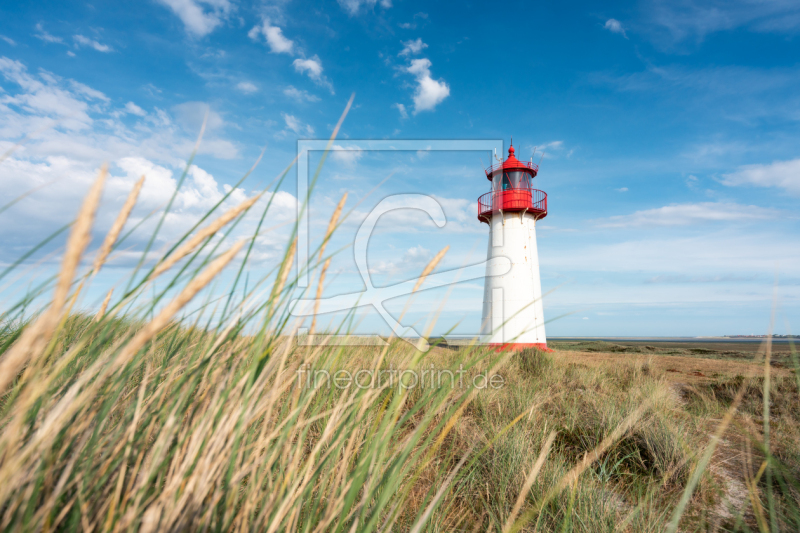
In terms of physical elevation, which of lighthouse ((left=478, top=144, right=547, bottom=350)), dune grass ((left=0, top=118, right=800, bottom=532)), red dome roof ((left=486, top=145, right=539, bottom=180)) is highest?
red dome roof ((left=486, top=145, right=539, bottom=180))

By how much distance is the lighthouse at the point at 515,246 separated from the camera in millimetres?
12266

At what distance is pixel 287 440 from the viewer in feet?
3.89

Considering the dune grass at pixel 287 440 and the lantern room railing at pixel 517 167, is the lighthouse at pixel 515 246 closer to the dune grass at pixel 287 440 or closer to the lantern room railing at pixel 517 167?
the lantern room railing at pixel 517 167

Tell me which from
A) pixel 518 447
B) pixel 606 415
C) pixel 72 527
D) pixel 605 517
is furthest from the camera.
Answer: pixel 606 415

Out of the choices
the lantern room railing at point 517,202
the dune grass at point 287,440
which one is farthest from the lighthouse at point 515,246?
the dune grass at point 287,440

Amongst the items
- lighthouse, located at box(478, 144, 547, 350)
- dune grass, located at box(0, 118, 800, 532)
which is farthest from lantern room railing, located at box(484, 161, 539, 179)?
dune grass, located at box(0, 118, 800, 532)

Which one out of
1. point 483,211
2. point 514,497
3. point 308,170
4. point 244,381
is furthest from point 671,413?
point 483,211

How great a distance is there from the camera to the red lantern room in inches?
496

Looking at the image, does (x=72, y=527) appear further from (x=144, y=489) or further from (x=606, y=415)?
(x=606, y=415)

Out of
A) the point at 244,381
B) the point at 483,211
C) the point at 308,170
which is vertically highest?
the point at 483,211

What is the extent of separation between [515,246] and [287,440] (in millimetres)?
12045

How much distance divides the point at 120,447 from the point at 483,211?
13.4 metres

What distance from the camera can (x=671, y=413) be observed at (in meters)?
4.61

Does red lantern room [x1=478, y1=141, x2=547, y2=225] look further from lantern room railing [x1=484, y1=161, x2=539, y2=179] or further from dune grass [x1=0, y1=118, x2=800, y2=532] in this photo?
dune grass [x1=0, y1=118, x2=800, y2=532]
